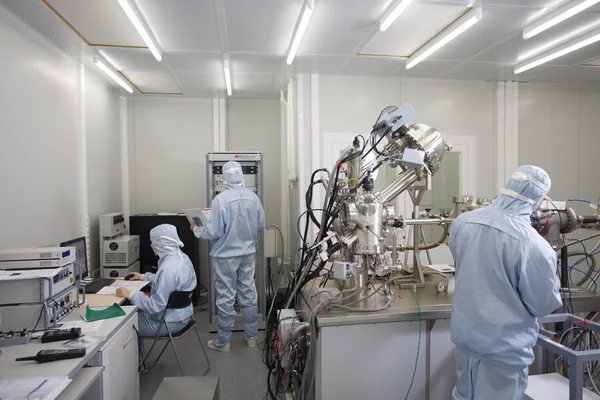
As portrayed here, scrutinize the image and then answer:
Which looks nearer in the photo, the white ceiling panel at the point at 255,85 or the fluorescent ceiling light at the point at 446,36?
the fluorescent ceiling light at the point at 446,36

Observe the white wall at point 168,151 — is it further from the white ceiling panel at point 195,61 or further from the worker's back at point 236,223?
the worker's back at point 236,223

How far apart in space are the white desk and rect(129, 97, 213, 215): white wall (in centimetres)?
265

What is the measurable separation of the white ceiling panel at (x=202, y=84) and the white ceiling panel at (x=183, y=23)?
2.30ft

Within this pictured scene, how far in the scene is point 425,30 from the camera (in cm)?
273

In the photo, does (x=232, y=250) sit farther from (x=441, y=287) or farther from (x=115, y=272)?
(x=441, y=287)

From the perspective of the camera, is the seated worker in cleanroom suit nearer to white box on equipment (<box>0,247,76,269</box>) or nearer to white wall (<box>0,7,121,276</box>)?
white box on equipment (<box>0,247,76,269</box>)

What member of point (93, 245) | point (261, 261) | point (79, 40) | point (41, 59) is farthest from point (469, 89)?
point (93, 245)

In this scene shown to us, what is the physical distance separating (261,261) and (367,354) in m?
1.85

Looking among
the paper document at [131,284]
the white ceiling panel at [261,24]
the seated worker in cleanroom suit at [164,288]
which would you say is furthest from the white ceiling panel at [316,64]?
the paper document at [131,284]

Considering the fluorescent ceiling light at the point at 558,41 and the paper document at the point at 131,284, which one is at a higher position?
the fluorescent ceiling light at the point at 558,41

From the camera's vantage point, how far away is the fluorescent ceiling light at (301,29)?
220cm

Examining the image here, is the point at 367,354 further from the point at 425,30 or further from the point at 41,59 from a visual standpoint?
the point at 41,59

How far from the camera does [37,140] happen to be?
2.67m

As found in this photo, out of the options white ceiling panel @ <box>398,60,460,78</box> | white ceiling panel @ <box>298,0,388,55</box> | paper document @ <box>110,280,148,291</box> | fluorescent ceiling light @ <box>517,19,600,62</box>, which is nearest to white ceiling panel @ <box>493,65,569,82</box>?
fluorescent ceiling light @ <box>517,19,600,62</box>
